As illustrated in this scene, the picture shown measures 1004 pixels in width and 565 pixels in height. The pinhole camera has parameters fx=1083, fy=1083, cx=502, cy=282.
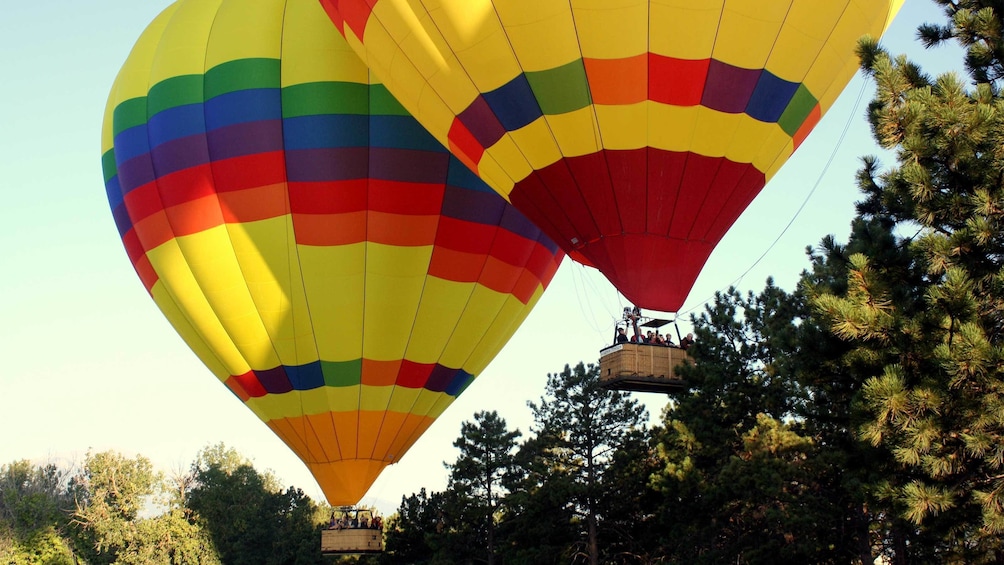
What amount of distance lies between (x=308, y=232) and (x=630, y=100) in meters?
6.37

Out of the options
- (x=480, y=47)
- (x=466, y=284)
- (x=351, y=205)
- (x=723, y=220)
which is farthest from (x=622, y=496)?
(x=480, y=47)

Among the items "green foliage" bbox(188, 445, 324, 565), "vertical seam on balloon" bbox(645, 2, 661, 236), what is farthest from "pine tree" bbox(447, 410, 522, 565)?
"vertical seam on balloon" bbox(645, 2, 661, 236)

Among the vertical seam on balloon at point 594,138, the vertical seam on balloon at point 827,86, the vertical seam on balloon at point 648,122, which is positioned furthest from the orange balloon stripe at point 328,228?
the vertical seam on balloon at point 827,86

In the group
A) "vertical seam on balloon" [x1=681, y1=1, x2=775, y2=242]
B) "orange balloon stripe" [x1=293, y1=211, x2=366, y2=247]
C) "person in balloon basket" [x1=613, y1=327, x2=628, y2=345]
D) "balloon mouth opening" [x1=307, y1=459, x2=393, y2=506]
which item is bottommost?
"balloon mouth opening" [x1=307, y1=459, x2=393, y2=506]

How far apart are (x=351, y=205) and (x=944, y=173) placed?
29.0 ft

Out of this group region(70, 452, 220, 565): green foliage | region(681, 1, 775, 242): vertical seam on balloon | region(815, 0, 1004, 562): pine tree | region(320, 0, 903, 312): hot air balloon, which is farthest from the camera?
region(70, 452, 220, 565): green foliage

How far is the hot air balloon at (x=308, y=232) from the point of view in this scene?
642 inches

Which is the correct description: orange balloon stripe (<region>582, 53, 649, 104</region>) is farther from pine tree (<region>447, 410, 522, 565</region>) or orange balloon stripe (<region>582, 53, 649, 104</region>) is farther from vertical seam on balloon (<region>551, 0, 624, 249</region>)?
pine tree (<region>447, 410, 522, 565</region>)

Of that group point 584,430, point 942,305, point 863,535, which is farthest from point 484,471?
point 942,305

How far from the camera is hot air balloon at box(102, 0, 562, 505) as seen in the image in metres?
16.3

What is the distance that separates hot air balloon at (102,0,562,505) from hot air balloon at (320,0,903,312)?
123 inches

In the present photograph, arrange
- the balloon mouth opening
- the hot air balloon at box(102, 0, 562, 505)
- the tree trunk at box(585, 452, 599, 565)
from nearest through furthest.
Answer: the hot air balloon at box(102, 0, 562, 505), the balloon mouth opening, the tree trunk at box(585, 452, 599, 565)

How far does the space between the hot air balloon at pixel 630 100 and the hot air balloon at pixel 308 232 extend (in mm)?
3124

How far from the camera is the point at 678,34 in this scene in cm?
1162
